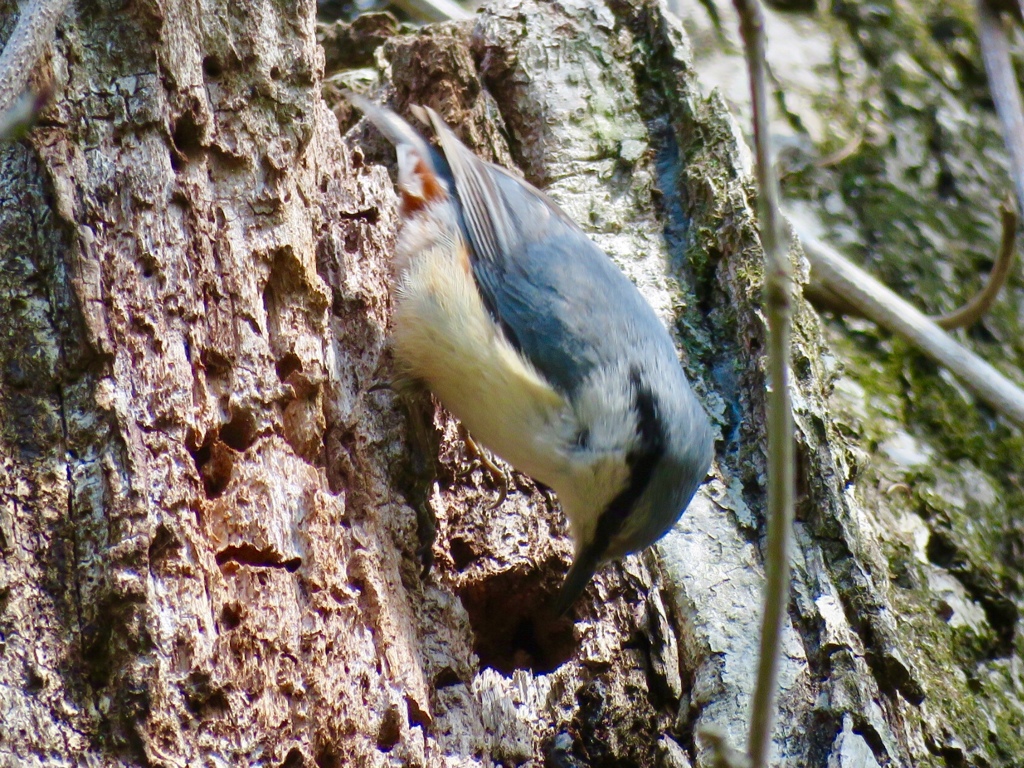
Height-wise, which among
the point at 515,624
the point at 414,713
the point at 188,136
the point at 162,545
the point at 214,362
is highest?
the point at 188,136

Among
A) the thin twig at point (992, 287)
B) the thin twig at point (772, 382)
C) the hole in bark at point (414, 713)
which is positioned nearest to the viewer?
the thin twig at point (772, 382)

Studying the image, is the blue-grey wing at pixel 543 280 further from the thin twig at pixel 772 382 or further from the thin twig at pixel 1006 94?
the thin twig at pixel 772 382

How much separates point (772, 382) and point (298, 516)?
1.05 meters

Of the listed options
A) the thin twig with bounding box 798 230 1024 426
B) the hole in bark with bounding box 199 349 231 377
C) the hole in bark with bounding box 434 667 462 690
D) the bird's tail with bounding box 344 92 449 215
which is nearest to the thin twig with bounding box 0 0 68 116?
the hole in bark with bounding box 199 349 231 377

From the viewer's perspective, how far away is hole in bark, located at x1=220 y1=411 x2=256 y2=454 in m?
1.90

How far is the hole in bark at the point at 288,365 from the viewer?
1.98m

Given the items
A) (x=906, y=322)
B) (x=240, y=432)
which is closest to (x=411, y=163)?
(x=240, y=432)

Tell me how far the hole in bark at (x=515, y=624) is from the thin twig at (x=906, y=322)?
1.38 meters

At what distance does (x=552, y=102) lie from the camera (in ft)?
9.51

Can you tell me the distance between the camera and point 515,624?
87.9 inches

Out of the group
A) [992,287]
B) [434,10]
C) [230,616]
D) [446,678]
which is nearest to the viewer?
[230,616]

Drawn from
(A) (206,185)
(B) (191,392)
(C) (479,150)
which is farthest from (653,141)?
(B) (191,392)

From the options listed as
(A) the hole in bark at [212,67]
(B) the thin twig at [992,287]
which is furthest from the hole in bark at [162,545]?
(B) the thin twig at [992,287]

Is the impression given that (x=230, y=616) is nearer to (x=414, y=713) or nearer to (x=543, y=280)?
(x=414, y=713)
